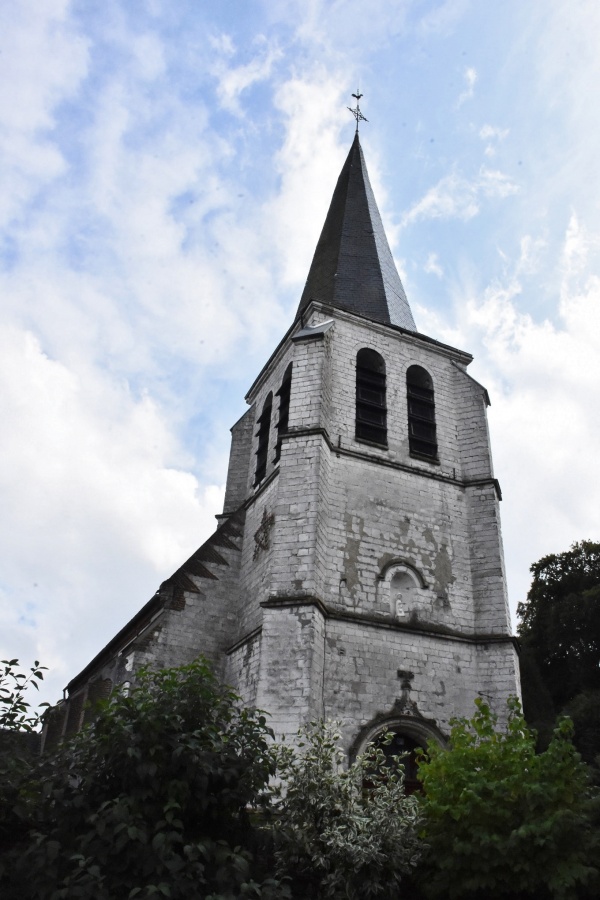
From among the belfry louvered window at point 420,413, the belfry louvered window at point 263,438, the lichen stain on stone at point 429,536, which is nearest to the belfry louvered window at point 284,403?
the belfry louvered window at point 263,438

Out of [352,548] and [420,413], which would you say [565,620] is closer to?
[420,413]

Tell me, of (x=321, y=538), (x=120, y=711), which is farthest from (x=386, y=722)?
(x=120, y=711)

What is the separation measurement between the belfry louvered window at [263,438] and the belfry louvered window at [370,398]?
92.6 inches

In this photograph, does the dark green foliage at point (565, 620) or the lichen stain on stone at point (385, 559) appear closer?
the lichen stain on stone at point (385, 559)

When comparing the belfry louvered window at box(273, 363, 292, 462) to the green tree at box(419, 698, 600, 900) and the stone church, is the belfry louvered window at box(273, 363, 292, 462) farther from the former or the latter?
the green tree at box(419, 698, 600, 900)

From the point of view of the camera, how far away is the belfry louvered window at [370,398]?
15.1 m

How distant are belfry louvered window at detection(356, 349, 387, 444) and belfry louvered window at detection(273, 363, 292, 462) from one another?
1.47m

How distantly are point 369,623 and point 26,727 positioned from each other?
256 inches

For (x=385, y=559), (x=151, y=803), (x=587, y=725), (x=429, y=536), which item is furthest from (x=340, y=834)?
(x=587, y=725)

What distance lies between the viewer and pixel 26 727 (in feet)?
23.2

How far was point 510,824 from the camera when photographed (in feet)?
24.0

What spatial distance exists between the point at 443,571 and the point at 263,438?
545 centimetres

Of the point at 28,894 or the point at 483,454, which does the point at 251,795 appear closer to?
the point at 28,894

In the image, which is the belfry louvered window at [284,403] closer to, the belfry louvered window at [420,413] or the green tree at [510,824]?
the belfry louvered window at [420,413]
